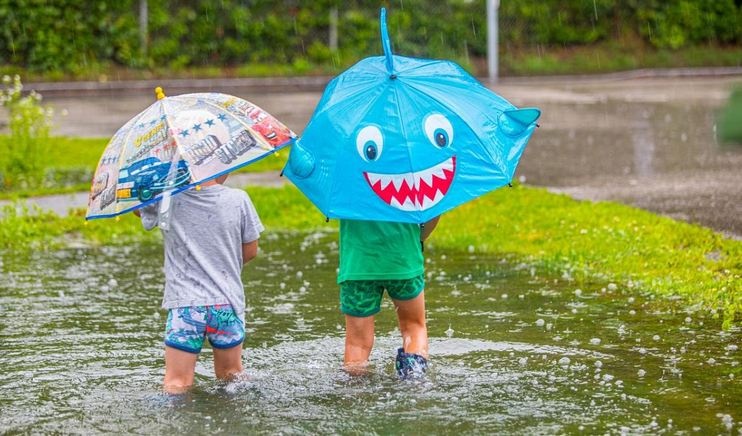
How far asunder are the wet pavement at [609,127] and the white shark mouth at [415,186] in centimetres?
437

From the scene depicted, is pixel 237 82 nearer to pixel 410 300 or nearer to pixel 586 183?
pixel 586 183

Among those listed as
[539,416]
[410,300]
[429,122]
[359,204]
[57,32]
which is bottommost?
[539,416]

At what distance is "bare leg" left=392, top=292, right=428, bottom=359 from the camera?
6.07 meters

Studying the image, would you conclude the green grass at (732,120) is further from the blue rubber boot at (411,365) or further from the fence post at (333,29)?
the blue rubber boot at (411,365)

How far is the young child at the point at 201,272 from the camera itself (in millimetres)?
5621

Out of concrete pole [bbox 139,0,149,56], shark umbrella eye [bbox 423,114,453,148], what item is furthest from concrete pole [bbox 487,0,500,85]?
shark umbrella eye [bbox 423,114,453,148]

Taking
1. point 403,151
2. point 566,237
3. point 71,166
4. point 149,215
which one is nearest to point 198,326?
point 149,215

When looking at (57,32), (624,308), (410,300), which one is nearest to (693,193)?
(624,308)

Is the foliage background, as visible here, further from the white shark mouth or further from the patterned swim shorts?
the white shark mouth

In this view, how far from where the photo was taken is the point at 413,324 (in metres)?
6.13

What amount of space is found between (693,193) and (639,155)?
8.72 feet

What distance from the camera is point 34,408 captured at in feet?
19.0

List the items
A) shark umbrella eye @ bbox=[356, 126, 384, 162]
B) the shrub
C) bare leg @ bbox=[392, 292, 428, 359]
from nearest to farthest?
1. shark umbrella eye @ bbox=[356, 126, 384, 162]
2. bare leg @ bbox=[392, 292, 428, 359]
3. the shrub

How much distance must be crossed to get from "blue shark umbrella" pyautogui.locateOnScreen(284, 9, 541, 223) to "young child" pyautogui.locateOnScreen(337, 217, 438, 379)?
25 cm
